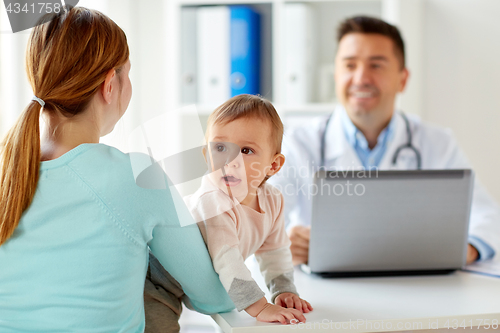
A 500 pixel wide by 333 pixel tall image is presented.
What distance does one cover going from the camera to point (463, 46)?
6.89 ft

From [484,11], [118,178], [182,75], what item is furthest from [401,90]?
[118,178]

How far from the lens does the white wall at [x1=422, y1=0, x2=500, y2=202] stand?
2.08 metres

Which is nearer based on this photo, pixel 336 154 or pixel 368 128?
pixel 336 154

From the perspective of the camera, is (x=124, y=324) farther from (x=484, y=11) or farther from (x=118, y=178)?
(x=484, y=11)

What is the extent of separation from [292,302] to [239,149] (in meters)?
0.28

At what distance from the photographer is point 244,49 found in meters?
2.04

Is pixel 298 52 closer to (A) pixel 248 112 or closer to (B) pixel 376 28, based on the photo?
(B) pixel 376 28

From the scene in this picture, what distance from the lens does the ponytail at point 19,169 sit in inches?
28.2

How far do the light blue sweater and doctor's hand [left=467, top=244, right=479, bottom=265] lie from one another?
0.82 metres

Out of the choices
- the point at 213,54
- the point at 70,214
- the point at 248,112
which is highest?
the point at 213,54

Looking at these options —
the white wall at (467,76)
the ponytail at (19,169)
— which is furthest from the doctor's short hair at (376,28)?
the ponytail at (19,169)

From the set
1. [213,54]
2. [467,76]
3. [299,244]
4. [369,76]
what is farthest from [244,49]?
[299,244]

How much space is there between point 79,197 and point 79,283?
0.43 ft

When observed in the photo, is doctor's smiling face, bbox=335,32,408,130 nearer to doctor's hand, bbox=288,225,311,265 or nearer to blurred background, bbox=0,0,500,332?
blurred background, bbox=0,0,500,332
